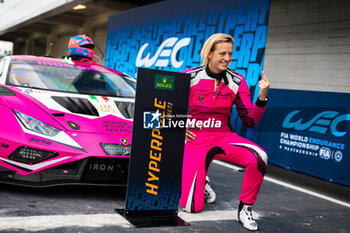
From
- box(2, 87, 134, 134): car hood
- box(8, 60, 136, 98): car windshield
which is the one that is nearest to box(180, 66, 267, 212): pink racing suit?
box(2, 87, 134, 134): car hood

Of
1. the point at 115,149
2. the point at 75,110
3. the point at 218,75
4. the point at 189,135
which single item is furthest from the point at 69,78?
the point at 218,75

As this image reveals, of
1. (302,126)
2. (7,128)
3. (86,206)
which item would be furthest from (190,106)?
(302,126)

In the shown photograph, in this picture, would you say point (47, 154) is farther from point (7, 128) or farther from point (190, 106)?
point (190, 106)

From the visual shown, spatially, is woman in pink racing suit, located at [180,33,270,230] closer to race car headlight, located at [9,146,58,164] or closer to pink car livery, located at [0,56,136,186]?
pink car livery, located at [0,56,136,186]

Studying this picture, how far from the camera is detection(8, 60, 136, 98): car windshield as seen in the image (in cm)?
461

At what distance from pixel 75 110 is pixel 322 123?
382 cm

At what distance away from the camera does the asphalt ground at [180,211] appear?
3.30 metres

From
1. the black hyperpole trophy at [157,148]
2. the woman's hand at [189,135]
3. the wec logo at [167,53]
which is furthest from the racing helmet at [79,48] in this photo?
the wec logo at [167,53]

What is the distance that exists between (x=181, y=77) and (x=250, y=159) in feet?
3.04

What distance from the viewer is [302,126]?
668 cm

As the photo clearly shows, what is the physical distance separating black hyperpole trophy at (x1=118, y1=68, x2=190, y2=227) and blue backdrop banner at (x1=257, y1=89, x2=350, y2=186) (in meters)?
3.07

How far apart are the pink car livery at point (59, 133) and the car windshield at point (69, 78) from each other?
1 centimetres

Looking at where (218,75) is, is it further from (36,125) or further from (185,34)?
(185,34)

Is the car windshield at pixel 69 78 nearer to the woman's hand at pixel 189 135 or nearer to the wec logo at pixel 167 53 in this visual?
the woman's hand at pixel 189 135
